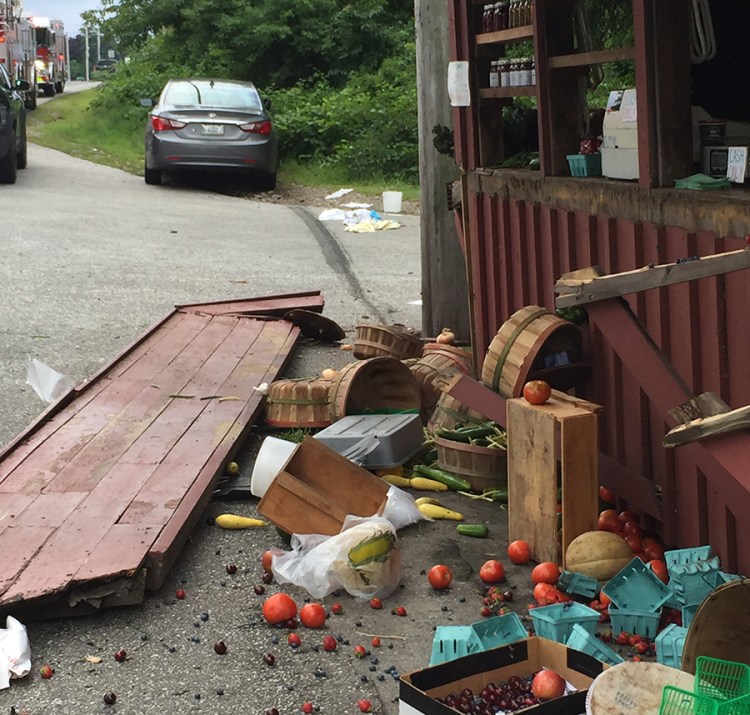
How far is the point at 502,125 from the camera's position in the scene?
25.1 feet

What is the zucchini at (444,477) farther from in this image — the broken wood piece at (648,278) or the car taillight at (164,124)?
the car taillight at (164,124)

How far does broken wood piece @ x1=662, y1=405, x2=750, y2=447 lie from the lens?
336cm

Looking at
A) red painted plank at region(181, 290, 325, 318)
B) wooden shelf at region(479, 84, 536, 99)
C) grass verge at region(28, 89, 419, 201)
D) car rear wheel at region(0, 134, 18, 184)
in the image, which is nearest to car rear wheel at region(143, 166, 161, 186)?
car rear wheel at region(0, 134, 18, 184)

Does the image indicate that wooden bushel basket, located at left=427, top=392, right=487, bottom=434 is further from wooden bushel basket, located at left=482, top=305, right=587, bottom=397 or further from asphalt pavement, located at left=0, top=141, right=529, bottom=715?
wooden bushel basket, located at left=482, top=305, right=587, bottom=397

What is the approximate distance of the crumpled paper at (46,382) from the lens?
775 centimetres

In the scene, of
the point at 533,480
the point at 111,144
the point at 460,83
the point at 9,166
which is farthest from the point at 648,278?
the point at 111,144

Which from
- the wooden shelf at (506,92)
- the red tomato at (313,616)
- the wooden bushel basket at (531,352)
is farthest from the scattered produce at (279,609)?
the wooden shelf at (506,92)

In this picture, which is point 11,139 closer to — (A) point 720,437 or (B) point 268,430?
(B) point 268,430

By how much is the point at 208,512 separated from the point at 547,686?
8.73 feet

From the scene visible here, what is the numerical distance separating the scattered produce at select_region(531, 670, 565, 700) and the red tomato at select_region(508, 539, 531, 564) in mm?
1574

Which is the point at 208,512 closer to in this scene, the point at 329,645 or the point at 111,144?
the point at 329,645

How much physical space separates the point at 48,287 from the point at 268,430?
5.21 metres

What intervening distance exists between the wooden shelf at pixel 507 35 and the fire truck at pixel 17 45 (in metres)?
22.0

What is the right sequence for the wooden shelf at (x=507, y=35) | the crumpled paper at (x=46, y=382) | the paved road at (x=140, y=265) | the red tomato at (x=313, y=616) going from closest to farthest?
1. the red tomato at (x=313, y=616)
2. the wooden shelf at (x=507, y=35)
3. the crumpled paper at (x=46, y=382)
4. the paved road at (x=140, y=265)
